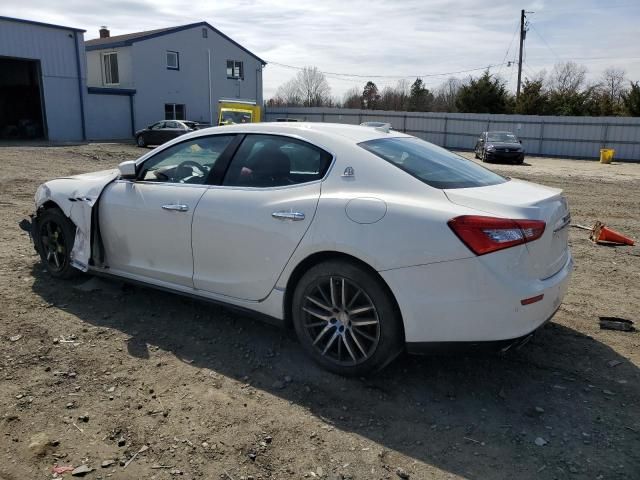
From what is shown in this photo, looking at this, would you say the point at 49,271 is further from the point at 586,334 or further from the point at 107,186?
the point at 586,334

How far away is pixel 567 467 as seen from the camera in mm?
2707

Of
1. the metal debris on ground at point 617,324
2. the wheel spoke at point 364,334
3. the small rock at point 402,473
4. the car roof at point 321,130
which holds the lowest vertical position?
the small rock at point 402,473

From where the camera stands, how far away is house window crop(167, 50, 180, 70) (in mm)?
36747

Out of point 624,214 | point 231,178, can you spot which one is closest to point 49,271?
point 231,178

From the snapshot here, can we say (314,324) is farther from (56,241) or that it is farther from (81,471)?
(56,241)

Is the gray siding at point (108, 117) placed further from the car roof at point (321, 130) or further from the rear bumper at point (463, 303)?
the rear bumper at point (463, 303)

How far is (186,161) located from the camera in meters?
4.47

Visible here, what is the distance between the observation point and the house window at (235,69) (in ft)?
134

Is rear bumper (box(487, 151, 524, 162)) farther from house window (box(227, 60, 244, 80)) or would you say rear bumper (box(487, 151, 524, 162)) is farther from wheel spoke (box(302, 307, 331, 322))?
house window (box(227, 60, 244, 80))

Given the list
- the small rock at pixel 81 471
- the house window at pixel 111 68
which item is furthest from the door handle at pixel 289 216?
the house window at pixel 111 68

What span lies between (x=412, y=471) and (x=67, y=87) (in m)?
32.2

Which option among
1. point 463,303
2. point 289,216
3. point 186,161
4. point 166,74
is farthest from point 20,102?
point 463,303

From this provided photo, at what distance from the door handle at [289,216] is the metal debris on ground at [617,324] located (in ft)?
8.87

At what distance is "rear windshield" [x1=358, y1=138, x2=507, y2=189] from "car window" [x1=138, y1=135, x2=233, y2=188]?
4.04 feet
